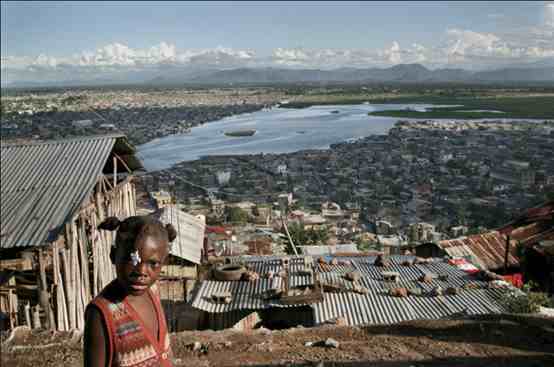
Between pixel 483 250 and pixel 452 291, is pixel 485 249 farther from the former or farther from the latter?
pixel 452 291

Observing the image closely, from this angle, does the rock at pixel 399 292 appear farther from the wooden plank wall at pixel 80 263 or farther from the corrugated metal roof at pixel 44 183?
the corrugated metal roof at pixel 44 183

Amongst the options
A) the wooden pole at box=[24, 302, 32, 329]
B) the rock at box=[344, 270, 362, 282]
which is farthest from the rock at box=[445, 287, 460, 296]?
the wooden pole at box=[24, 302, 32, 329]

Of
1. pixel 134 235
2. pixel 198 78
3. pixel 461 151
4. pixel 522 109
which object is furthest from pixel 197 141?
pixel 198 78

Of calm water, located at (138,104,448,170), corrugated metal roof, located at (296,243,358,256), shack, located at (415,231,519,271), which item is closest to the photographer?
shack, located at (415,231,519,271)

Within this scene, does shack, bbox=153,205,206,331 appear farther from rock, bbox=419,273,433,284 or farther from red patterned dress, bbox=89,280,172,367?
red patterned dress, bbox=89,280,172,367

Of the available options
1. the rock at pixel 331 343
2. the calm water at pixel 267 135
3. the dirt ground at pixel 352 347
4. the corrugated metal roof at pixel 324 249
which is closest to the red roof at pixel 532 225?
the corrugated metal roof at pixel 324 249

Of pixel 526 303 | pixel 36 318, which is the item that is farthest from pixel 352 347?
pixel 36 318
